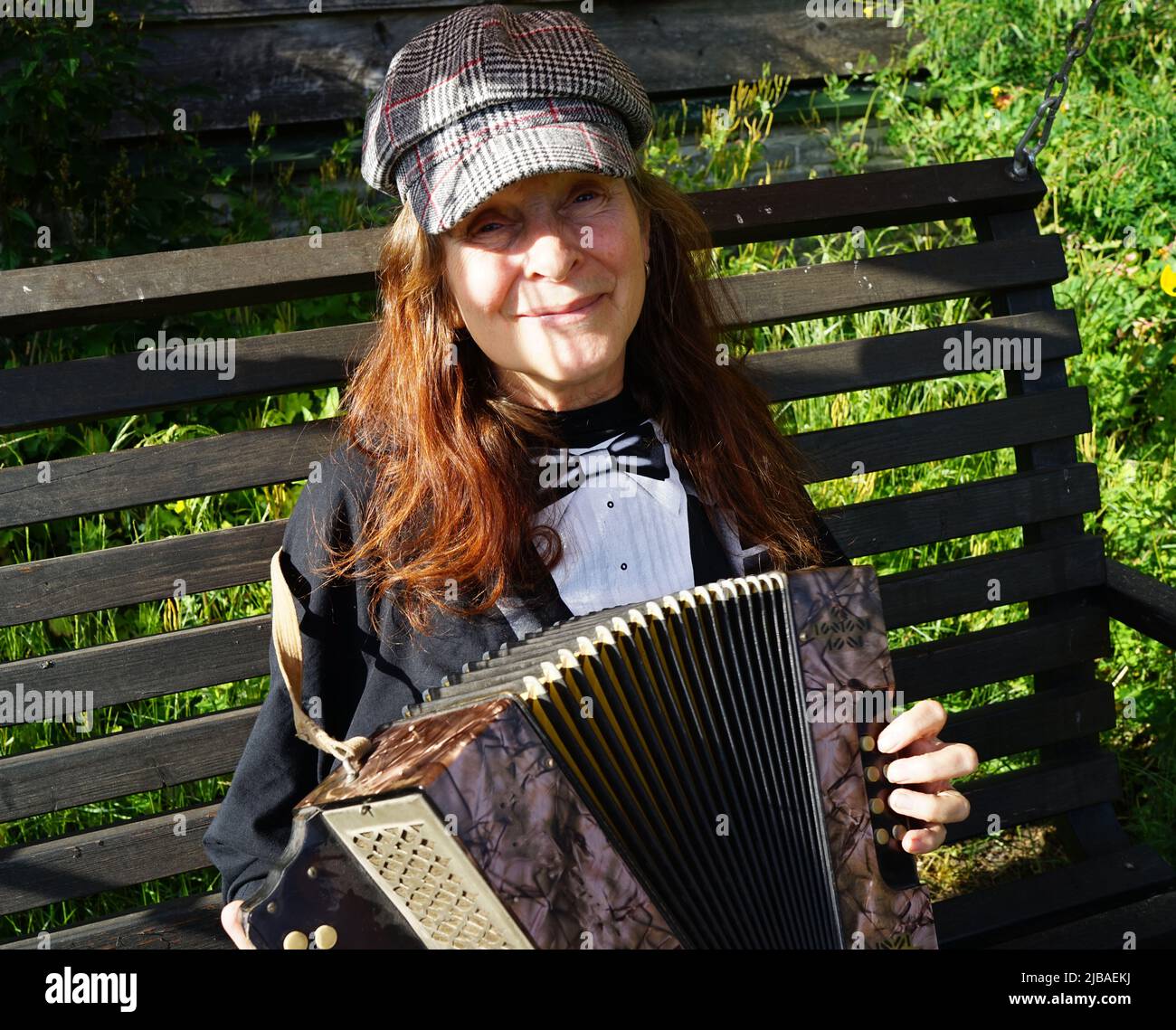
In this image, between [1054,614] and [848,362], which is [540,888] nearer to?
[848,362]

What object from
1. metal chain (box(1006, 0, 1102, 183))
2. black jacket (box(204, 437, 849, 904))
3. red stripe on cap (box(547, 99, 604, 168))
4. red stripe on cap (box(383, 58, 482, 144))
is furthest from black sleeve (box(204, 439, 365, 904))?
metal chain (box(1006, 0, 1102, 183))

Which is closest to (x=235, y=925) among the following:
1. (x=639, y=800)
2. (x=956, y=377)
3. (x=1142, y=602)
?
(x=639, y=800)

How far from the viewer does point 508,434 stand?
2.03m

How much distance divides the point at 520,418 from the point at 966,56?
3.73 meters

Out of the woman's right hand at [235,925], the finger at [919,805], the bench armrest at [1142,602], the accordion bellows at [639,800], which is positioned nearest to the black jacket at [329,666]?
the woman's right hand at [235,925]

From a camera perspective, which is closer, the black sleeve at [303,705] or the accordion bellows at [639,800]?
the accordion bellows at [639,800]

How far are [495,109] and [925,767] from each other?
1117 millimetres

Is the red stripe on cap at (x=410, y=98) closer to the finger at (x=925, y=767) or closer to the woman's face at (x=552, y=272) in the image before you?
the woman's face at (x=552, y=272)

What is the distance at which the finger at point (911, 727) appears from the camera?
174cm

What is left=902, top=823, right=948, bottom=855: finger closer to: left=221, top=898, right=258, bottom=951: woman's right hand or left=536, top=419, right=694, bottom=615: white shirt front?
left=536, top=419, right=694, bottom=615: white shirt front

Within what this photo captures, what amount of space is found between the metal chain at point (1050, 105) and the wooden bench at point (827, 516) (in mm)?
33

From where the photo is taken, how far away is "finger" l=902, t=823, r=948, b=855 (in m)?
1.72
